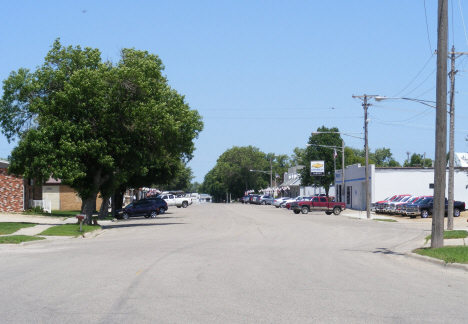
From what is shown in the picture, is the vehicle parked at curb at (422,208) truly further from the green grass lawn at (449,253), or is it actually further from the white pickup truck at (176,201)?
the white pickup truck at (176,201)

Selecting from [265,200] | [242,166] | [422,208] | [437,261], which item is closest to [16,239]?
[437,261]

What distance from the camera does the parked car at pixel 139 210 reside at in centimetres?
4656

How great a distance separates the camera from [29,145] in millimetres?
29531

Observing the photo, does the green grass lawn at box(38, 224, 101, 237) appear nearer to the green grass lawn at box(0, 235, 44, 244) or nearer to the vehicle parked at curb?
the green grass lawn at box(0, 235, 44, 244)

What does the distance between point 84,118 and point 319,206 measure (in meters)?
28.8

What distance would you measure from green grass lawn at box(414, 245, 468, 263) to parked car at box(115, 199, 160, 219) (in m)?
33.4

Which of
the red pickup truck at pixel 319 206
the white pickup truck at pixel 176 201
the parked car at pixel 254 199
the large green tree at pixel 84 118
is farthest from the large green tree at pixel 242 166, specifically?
the large green tree at pixel 84 118

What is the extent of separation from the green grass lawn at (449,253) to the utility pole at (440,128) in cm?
63

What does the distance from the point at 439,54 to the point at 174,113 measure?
21108mm

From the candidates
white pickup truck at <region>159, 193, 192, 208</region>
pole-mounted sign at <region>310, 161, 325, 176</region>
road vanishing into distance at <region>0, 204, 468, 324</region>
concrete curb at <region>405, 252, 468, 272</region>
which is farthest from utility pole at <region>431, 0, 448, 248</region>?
white pickup truck at <region>159, 193, 192, 208</region>

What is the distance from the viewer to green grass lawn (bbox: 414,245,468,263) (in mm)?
14031

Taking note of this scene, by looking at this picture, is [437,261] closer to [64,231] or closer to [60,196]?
[64,231]

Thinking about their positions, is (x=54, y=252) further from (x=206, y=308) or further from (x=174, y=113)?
(x=174, y=113)

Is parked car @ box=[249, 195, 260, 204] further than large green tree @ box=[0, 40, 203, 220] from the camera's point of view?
Yes
